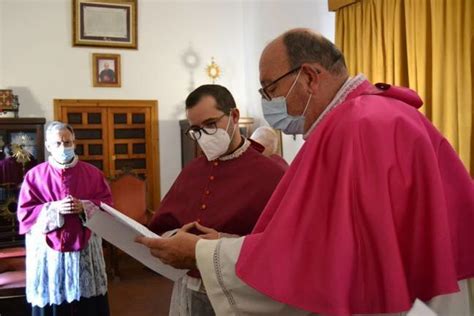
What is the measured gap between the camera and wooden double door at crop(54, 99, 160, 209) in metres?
5.85

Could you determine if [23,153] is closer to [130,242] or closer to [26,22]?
[26,22]

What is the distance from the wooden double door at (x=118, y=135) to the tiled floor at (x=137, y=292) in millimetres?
950

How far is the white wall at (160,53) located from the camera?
554cm

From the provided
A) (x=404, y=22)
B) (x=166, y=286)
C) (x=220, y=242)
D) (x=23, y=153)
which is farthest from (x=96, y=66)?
(x=220, y=242)

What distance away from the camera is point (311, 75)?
123 centimetres

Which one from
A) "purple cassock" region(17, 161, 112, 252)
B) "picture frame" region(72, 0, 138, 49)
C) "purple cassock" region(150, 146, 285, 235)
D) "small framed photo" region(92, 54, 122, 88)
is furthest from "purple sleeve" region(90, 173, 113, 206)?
"picture frame" region(72, 0, 138, 49)

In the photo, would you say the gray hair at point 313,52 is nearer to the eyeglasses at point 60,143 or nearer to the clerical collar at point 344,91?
the clerical collar at point 344,91

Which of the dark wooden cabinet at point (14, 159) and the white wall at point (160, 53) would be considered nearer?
the dark wooden cabinet at point (14, 159)

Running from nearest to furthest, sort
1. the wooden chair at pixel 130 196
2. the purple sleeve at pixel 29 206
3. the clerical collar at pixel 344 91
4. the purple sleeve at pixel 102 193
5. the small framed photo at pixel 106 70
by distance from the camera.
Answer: the clerical collar at pixel 344 91 < the purple sleeve at pixel 29 206 < the purple sleeve at pixel 102 193 < the wooden chair at pixel 130 196 < the small framed photo at pixel 106 70

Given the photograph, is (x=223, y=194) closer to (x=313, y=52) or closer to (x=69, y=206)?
(x=313, y=52)

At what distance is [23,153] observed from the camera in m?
4.95

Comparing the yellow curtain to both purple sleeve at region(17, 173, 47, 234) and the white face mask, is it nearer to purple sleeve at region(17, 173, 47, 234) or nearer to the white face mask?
the white face mask

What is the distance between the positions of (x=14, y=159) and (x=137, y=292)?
2044 millimetres

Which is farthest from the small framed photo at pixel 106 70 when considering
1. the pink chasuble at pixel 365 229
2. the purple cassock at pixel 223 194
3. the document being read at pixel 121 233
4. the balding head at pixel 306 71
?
the pink chasuble at pixel 365 229
